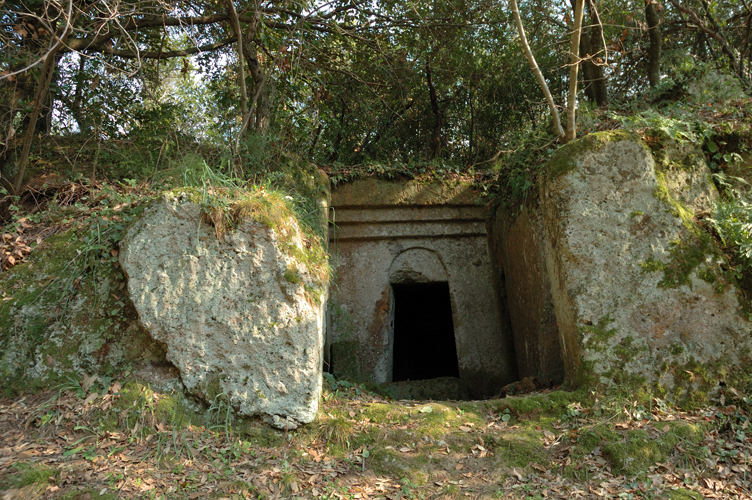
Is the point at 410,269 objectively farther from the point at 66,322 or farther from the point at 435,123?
the point at 66,322

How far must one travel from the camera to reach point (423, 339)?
33.4ft

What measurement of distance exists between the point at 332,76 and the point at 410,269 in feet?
10.9

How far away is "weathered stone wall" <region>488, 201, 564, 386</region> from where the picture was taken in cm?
560

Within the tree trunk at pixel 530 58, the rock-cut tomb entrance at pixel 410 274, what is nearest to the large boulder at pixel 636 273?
the tree trunk at pixel 530 58

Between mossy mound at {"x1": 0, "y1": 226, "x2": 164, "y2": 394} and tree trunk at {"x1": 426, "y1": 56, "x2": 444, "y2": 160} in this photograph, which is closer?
mossy mound at {"x1": 0, "y1": 226, "x2": 164, "y2": 394}

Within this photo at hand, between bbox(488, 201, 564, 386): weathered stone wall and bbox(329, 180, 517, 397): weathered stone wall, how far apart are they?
37 cm

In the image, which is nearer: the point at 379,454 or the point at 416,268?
the point at 379,454

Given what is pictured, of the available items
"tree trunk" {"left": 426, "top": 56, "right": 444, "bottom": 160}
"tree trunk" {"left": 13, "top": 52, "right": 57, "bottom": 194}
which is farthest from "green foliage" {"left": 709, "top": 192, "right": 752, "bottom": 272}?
"tree trunk" {"left": 13, "top": 52, "right": 57, "bottom": 194}

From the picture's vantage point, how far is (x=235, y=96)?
766 cm

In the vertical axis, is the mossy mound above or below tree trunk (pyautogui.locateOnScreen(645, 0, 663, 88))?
below

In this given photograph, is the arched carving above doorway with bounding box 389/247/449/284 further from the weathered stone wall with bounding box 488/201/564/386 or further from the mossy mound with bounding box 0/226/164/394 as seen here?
the mossy mound with bounding box 0/226/164/394

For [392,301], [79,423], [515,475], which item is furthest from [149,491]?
[392,301]

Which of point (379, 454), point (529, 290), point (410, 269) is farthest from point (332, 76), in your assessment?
point (379, 454)

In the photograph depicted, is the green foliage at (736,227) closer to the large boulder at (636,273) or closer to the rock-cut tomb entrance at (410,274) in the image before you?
the large boulder at (636,273)
